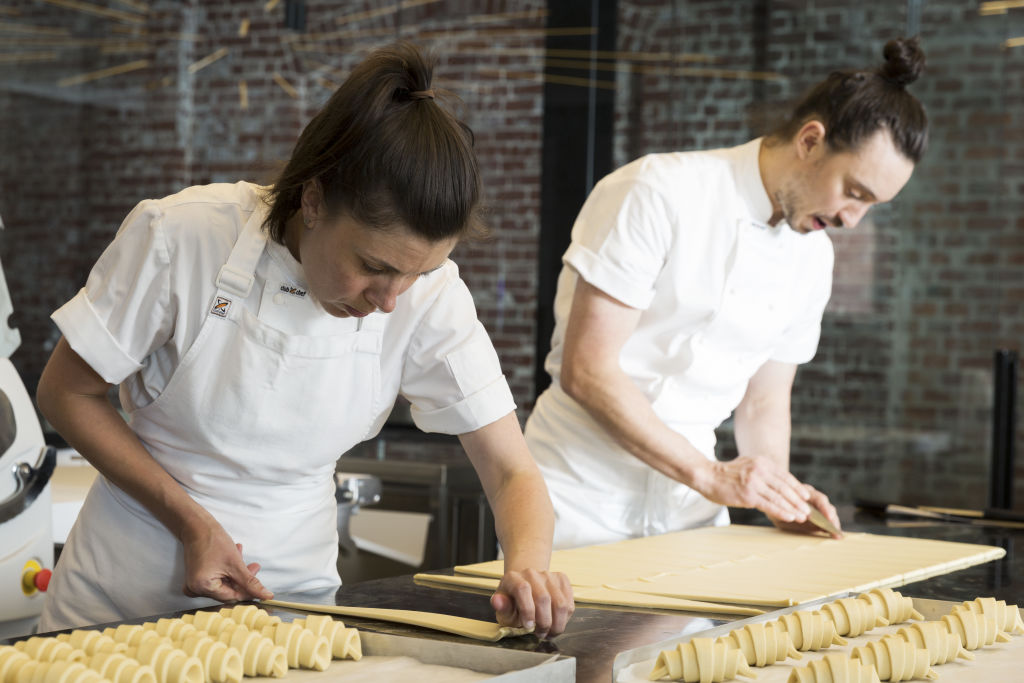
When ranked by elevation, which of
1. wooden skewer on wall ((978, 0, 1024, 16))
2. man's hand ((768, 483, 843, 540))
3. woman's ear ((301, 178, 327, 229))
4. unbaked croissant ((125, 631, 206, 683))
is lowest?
man's hand ((768, 483, 843, 540))

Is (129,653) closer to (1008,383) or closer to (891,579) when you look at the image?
(891,579)

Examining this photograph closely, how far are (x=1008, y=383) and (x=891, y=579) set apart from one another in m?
2.68

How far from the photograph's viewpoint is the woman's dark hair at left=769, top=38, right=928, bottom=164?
83.3 inches

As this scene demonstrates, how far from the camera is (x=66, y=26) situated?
4090 millimetres

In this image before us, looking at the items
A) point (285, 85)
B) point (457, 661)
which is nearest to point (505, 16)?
point (285, 85)

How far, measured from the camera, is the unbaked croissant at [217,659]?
3.66 ft

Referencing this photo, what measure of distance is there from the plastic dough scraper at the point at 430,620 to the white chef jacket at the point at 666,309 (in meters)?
0.79

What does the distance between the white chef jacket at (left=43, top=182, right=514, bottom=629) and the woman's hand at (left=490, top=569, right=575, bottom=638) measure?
303 mm

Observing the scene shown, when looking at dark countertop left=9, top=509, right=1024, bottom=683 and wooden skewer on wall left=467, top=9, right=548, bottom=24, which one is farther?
wooden skewer on wall left=467, top=9, right=548, bottom=24

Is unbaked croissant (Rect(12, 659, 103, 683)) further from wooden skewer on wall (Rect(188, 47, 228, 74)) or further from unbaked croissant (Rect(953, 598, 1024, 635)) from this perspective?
wooden skewer on wall (Rect(188, 47, 228, 74))

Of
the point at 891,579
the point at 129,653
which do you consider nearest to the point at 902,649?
the point at 891,579

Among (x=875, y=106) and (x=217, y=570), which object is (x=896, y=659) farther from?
(x=875, y=106)

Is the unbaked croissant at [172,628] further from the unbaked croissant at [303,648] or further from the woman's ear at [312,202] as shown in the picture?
the woman's ear at [312,202]

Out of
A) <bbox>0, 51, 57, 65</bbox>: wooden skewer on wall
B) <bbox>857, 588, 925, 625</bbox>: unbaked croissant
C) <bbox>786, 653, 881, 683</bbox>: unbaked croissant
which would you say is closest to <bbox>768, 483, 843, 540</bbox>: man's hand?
<bbox>857, 588, 925, 625</bbox>: unbaked croissant
